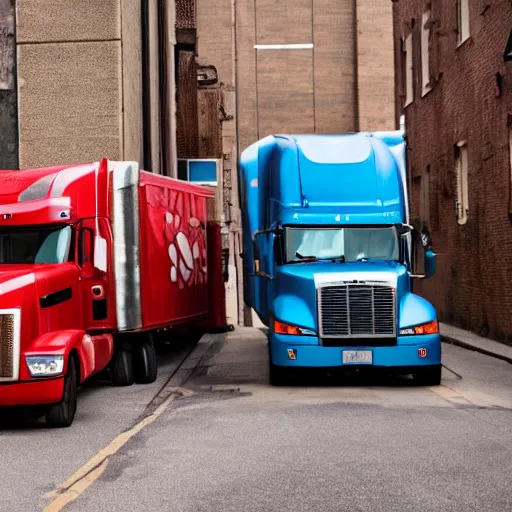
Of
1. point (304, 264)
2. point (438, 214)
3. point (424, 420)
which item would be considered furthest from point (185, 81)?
point (424, 420)

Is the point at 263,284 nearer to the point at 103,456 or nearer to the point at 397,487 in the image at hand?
the point at 103,456

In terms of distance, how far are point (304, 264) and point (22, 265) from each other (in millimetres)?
4368

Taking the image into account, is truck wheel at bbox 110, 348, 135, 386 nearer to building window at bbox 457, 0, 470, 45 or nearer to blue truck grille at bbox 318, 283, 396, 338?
blue truck grille at bbox 318, 283, 396, 338

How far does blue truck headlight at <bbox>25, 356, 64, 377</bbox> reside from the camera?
11797mm

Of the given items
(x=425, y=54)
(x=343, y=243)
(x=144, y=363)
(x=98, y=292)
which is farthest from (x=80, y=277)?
(x=425, y=54)

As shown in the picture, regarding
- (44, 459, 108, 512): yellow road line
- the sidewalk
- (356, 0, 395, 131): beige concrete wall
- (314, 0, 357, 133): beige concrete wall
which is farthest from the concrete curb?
(314, 0, 357, 133): beige concrete wall

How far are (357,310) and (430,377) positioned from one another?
135cm

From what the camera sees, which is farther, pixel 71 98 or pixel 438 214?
pixel 438 214

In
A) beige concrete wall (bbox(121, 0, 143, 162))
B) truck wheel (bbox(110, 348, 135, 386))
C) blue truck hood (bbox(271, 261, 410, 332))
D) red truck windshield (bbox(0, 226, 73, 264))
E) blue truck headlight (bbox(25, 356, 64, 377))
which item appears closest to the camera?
blue truck headlight (bbox(25, 356, 64, 377))

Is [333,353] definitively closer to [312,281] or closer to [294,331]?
[294,331]

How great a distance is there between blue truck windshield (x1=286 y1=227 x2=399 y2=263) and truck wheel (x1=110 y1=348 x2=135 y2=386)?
2.66 metres

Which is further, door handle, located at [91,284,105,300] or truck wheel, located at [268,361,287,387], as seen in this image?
truck wheel, located at [268,361,287,387]

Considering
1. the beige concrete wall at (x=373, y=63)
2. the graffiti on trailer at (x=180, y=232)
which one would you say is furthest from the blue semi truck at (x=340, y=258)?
the beige concrete wall at (x=373, y=63)

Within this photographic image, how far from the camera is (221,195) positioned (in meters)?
35.4
